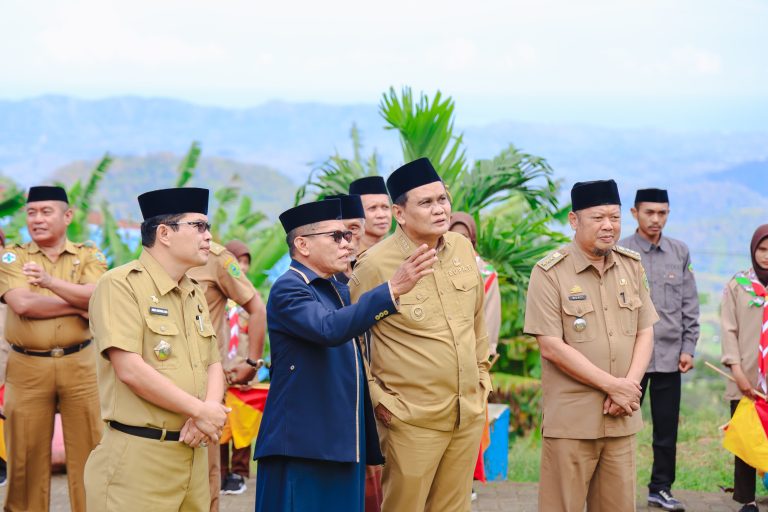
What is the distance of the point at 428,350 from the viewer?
430cm

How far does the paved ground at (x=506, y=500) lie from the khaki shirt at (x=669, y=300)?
102cm

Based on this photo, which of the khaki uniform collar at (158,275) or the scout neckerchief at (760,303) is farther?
the scout neckerchief at (760,303)

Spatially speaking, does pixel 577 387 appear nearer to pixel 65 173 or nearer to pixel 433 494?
pixel 433 494

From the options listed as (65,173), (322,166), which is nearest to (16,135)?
(65,173)

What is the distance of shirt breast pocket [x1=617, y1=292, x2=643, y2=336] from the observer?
481 cm

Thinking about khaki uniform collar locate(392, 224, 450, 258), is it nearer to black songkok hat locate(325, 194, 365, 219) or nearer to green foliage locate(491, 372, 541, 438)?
black songkok hat locate(325, 194, 365, 219)

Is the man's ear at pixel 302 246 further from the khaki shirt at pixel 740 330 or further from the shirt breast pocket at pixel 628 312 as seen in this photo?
the khaki shirt at pixel 740 330

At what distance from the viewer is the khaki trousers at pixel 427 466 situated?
429 centimetres

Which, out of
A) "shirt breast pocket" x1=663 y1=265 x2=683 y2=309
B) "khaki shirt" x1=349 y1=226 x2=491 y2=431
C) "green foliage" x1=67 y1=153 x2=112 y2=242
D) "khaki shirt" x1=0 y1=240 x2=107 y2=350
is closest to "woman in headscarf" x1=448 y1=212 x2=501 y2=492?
"shirt breast pocket" x1=663 y1=265 x2=683 y2=309

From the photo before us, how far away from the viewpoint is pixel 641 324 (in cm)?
489

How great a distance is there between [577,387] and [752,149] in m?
49.6

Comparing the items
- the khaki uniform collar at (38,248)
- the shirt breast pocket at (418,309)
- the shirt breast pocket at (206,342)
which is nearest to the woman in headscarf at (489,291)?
the shirt breast pocket at (418,309)

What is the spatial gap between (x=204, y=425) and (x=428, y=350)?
43.0 inches

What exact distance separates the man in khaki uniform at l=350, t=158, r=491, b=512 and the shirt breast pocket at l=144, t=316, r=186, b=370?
3.13 feet
